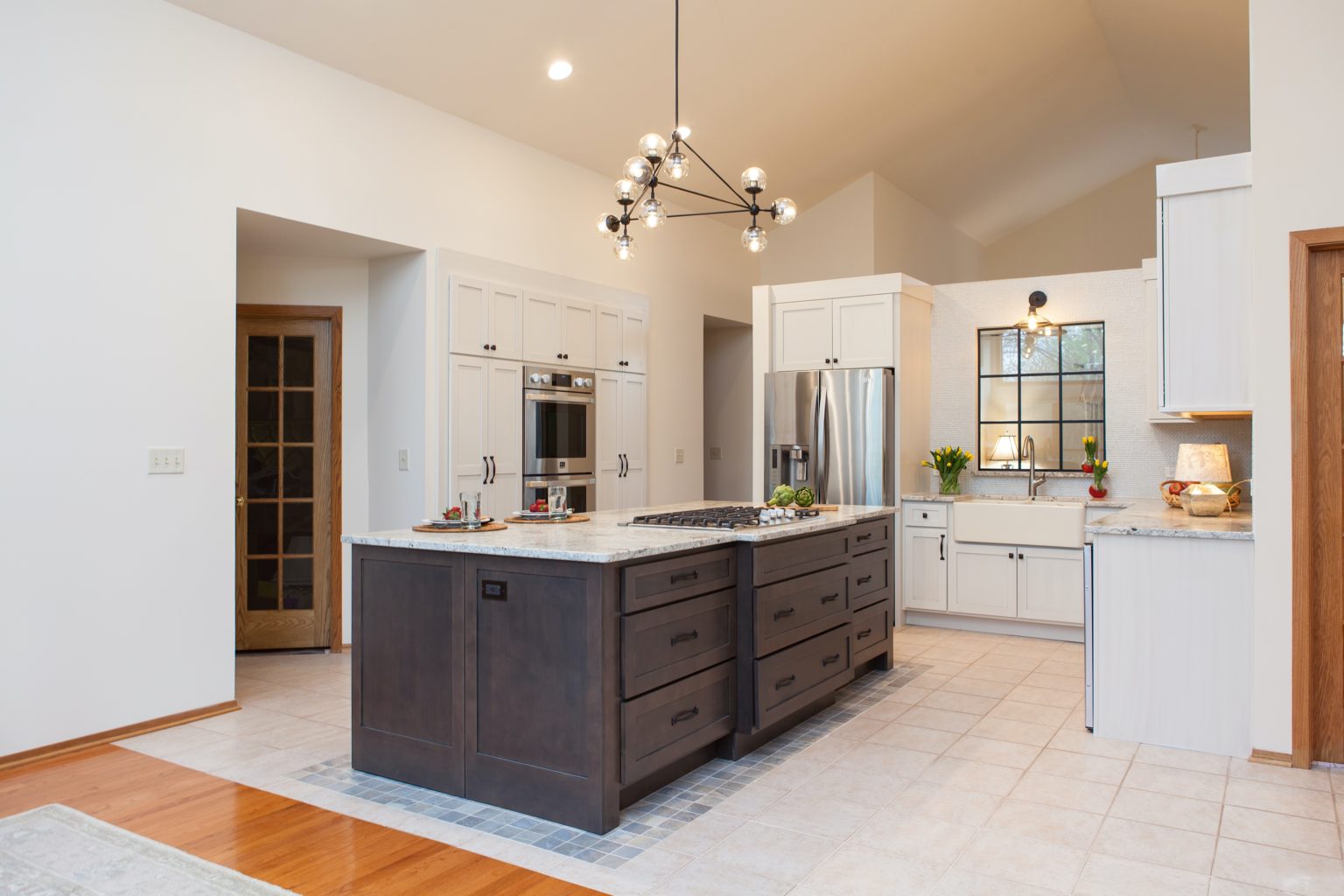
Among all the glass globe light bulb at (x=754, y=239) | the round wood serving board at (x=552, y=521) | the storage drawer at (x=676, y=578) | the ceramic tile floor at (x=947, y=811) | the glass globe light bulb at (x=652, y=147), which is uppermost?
the glass globe light bulb at (x=652, y=147)

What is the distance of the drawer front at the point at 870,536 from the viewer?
14.4ft

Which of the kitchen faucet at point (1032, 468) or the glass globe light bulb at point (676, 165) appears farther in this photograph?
the kitchen faucet at point (1032, 468)

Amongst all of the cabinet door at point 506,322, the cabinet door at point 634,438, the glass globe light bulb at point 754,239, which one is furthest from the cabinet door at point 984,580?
the cabinet door at point 506,322

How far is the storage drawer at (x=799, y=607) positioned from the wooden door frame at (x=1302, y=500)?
173cm

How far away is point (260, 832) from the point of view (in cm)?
280

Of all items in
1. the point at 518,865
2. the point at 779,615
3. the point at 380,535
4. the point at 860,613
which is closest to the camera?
the point at 518,865

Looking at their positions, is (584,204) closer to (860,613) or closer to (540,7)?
(540,7)

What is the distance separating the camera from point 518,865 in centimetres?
257

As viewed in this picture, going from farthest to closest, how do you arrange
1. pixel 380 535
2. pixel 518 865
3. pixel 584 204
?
pixel 584 204, pixel 380 535, pixel 518 865

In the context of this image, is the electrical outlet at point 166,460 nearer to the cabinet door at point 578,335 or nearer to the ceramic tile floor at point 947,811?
the ceramic tile floor at point 947,811

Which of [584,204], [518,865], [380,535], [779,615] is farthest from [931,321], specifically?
[518,865]

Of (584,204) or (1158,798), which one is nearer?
(1158,798)

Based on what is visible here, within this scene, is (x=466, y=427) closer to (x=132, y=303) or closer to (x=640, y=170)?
(x=132, y=303)

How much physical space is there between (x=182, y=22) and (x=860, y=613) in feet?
13.4
